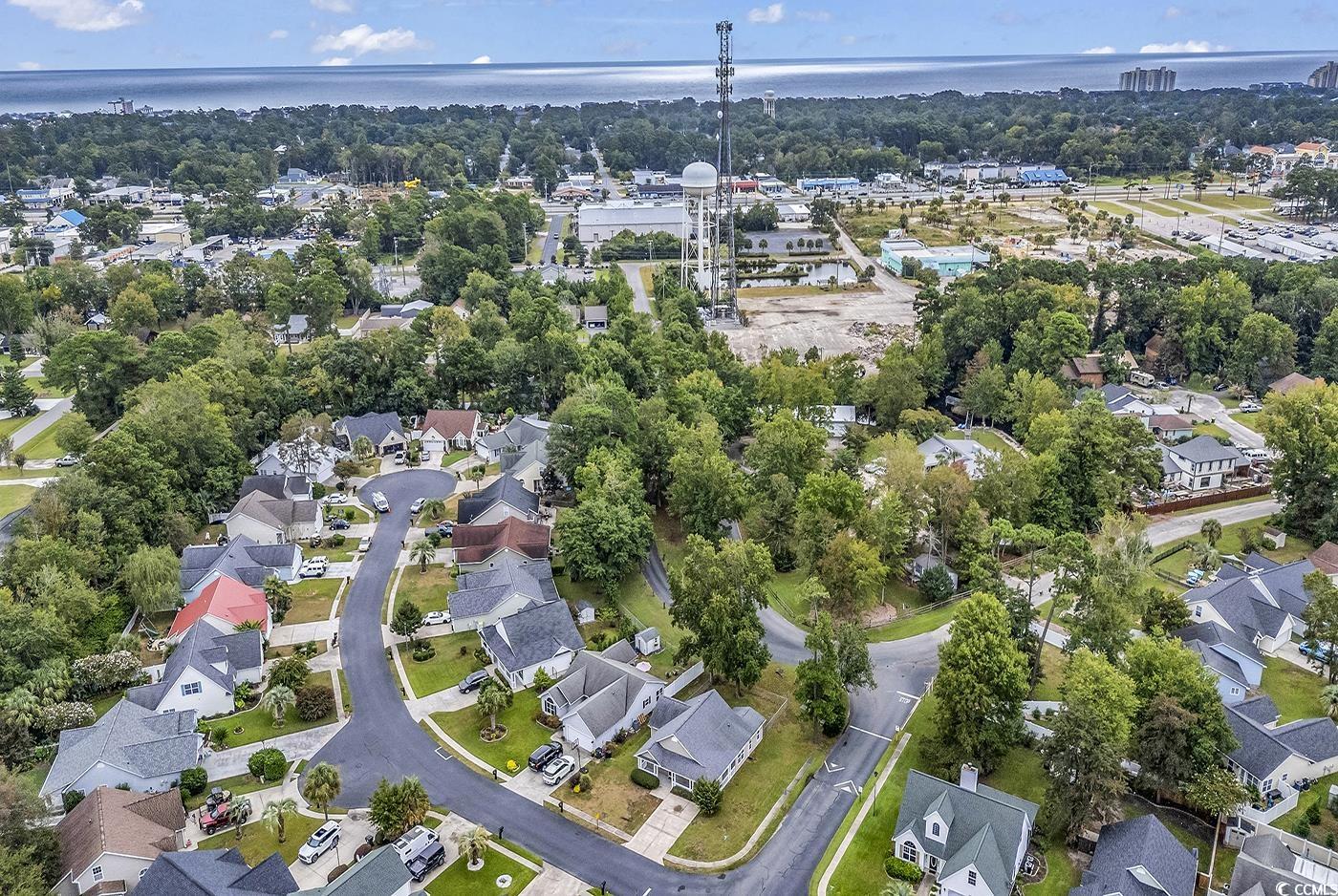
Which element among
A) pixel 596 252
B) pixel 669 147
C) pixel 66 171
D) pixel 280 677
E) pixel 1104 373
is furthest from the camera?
pixel 669 147

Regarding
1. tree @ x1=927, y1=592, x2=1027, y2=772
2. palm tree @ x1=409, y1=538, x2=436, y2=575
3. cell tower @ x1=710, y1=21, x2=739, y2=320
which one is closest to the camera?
tree @ x1=927, y1=592, x2=1027, y2=772

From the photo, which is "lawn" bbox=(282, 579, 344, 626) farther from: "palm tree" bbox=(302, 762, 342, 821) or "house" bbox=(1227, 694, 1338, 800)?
"house" bbox=(1227, 694, 1338, 800)

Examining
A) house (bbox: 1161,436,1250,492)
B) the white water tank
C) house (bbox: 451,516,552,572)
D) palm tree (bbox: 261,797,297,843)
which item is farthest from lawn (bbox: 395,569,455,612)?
the white water tank

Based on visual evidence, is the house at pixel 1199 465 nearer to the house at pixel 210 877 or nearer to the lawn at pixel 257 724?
the lawn at pixel 257 724

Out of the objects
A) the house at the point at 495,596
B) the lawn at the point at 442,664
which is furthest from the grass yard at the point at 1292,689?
the lawn at the point at 442,664

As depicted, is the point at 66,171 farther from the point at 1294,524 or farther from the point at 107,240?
the point at 1294,524

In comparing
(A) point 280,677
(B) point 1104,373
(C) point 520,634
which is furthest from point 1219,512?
(A) point 280,677

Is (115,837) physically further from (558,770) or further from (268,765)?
(558,770)
